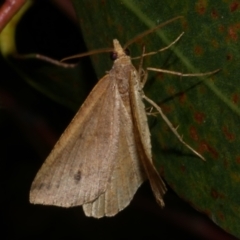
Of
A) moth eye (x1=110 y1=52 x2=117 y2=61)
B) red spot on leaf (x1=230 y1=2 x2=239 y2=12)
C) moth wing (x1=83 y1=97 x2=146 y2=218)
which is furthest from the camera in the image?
moth wing (x1=83 y1=97 x2=146 y2=218)

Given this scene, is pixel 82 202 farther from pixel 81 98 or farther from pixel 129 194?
pixel 81 98

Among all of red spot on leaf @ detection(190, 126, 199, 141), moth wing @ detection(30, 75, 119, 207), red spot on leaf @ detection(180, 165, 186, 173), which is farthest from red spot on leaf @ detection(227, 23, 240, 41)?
moth wing @ detection(30, 75, 119, 207)

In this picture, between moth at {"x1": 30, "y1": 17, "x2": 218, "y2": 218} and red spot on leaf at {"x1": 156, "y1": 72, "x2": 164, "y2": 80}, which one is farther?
moth at {"x1": 30, "y1": 17, "x2": 218, "y2": 218}

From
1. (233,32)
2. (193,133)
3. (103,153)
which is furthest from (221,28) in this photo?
(103,153)

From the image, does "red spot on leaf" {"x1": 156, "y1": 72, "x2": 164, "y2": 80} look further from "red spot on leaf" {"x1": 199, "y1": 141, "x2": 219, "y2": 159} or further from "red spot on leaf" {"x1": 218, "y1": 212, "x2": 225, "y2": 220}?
"red spot on leaf" {"x1": 218, "y1": 212, "x2": 225, "y2": 220}


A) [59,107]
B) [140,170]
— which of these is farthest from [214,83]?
[59,107]

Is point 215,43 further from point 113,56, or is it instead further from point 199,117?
point 113,56

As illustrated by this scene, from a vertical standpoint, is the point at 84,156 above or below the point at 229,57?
below

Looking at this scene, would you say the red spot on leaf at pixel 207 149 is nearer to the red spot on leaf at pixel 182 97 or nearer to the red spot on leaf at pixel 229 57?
the red spot on leaf at pixel 182 97
